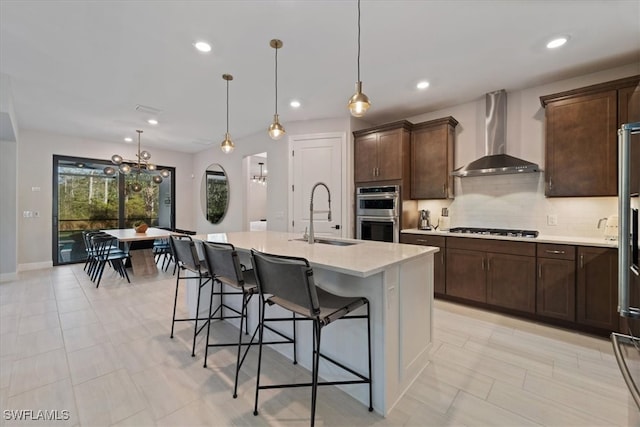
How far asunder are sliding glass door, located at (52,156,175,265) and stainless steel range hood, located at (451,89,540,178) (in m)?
6.05

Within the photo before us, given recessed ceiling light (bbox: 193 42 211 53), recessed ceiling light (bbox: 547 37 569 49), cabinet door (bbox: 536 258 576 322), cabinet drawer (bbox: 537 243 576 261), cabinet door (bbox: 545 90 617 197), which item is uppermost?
recessed ceiling light (bbox: 193 42 211 53)

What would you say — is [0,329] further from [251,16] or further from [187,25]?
[251,16]

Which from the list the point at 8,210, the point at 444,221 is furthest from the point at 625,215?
the point at 8,210

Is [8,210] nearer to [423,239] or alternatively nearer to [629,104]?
[423,239]

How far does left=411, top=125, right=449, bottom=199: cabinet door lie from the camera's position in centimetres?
381

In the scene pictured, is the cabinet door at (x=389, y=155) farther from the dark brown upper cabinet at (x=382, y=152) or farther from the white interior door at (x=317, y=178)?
the white interior door at (x=317, y=178)

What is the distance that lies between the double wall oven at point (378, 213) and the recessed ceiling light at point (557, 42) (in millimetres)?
2077

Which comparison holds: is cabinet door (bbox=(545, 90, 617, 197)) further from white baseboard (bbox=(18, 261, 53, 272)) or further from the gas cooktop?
white baseboard (bbox=(18, 261, 53, 272))

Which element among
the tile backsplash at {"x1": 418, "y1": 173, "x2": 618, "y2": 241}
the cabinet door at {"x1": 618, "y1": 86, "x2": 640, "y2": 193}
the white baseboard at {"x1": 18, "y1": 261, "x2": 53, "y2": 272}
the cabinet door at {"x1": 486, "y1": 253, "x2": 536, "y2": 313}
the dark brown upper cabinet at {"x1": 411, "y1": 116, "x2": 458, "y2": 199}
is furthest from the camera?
the white baseboard at {"x1": 18, "y1": 261, "x2": 53, "y2": 272}

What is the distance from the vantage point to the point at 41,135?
18.1 ft

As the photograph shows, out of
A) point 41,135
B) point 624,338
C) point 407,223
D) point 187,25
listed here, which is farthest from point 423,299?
point 41,135

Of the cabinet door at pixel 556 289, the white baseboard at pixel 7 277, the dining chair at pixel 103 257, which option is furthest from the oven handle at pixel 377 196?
the white baseboard at pixel 7 277

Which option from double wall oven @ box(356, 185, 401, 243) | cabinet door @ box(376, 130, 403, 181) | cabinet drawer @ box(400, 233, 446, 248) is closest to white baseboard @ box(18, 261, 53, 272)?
double wall oven @ box(356, 185, 401, 243)

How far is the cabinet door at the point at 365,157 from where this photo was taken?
13.8 ft
